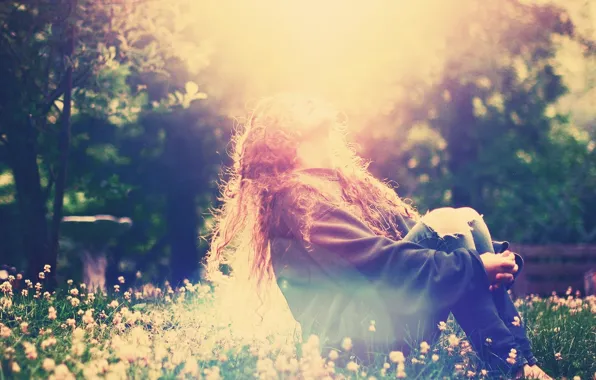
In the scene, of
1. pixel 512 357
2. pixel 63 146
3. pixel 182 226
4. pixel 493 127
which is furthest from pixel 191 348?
pixel 493 127

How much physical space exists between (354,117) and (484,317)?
7.97m

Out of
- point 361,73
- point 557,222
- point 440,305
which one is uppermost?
point 361,73

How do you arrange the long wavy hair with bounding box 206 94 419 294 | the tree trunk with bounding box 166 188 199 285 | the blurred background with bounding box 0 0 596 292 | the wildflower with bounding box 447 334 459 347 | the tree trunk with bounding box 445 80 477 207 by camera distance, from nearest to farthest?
the wildflower with bounding box 447 334 459 347 → the long wavy hair with bounding box 206 94 419 294 → the blurred background with bounding box 0 0 596 292 → the tree trunk with bounding box 166 188 199 285 → the tree trunk with bounding box 445 80 477 207

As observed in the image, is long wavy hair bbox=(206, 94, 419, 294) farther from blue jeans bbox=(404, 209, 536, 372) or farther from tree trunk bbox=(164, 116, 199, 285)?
tree trunk bbox=(164, 116, 199, 285)

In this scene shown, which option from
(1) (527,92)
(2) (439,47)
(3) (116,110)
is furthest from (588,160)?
(3) (116,110)

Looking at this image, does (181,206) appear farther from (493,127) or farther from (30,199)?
(493,127)

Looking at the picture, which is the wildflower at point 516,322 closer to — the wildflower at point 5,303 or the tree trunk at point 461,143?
the wildflower at point 5,303

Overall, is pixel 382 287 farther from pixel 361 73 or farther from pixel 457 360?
pixel 361 73

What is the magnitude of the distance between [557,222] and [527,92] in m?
3.02

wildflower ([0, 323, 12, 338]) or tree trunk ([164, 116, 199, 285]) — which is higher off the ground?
wildflower ([0, 323, 12, 338])

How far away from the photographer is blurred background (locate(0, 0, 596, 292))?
396 inches

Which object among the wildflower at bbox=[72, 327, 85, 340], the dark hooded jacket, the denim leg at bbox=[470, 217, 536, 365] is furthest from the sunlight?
the wildflower at bbox=[72, 327, 85, 340]

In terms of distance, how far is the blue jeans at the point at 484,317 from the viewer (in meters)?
3.55

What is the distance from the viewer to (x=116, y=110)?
741cm
